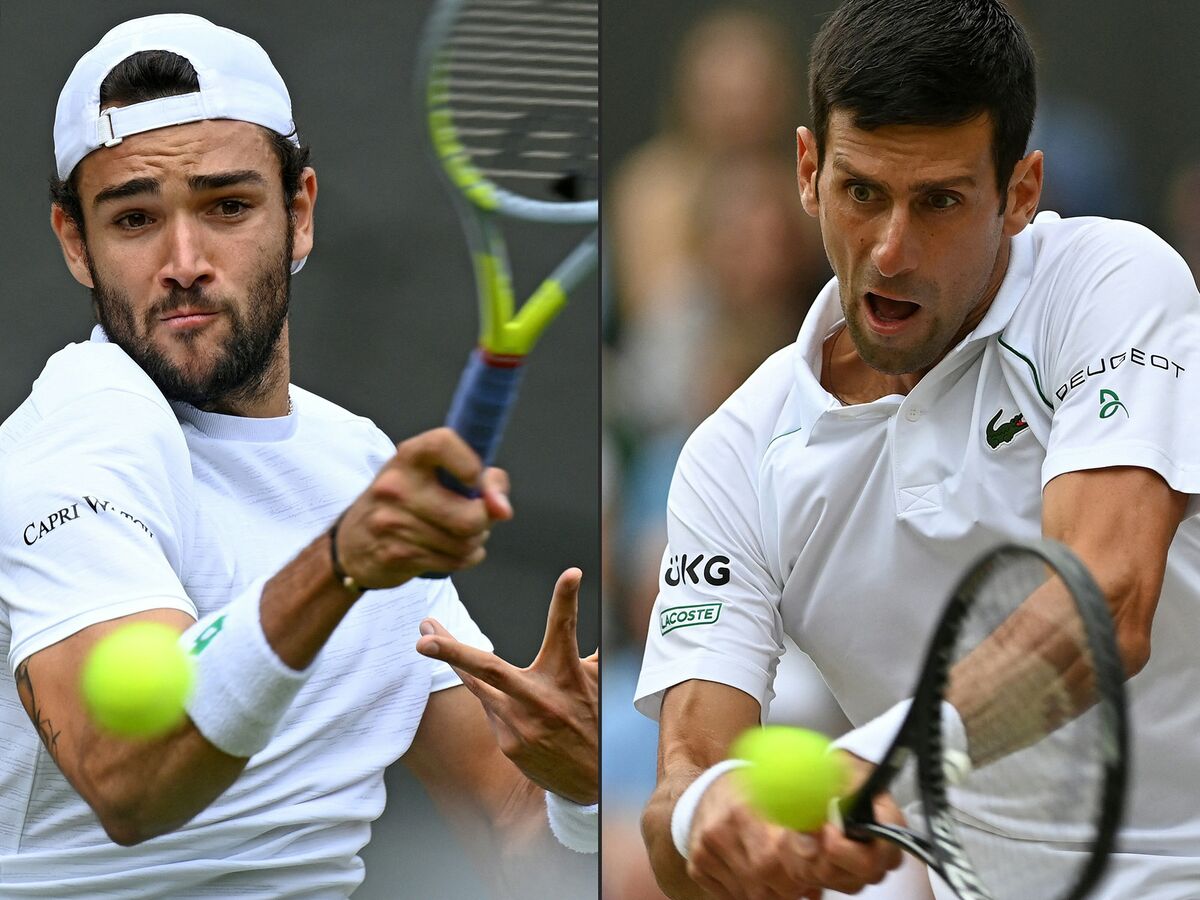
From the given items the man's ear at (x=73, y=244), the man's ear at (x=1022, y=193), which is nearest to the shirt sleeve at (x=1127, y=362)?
the man's ear at (x=1022, y=193)

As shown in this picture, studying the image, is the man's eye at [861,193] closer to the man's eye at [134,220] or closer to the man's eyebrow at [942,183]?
the man's eyebrow at [942,183]

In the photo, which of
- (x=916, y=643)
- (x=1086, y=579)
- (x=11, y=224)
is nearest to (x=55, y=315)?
(x=11, y=224)

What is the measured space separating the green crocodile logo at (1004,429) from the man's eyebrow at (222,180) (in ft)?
2.78

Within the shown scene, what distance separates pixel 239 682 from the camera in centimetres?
150

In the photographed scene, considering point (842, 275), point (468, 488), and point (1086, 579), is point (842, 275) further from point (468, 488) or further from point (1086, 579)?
point (1086, 579)

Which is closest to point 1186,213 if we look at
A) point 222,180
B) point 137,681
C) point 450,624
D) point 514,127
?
point 514,127

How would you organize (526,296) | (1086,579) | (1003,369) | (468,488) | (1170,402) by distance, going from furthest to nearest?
(526,296) < (1003,369) < (1170,402) < (468,488) < (1086,579)

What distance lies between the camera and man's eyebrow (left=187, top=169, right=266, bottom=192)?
187 centimetres

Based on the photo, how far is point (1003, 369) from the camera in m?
1.68

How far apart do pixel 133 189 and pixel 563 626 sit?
0.66 metres

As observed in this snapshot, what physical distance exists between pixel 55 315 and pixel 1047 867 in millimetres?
1266

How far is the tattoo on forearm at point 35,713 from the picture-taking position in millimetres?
1626

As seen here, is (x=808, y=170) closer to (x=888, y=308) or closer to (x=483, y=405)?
(x=888, y=308)

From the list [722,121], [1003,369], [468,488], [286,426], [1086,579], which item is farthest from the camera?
[722,121]
